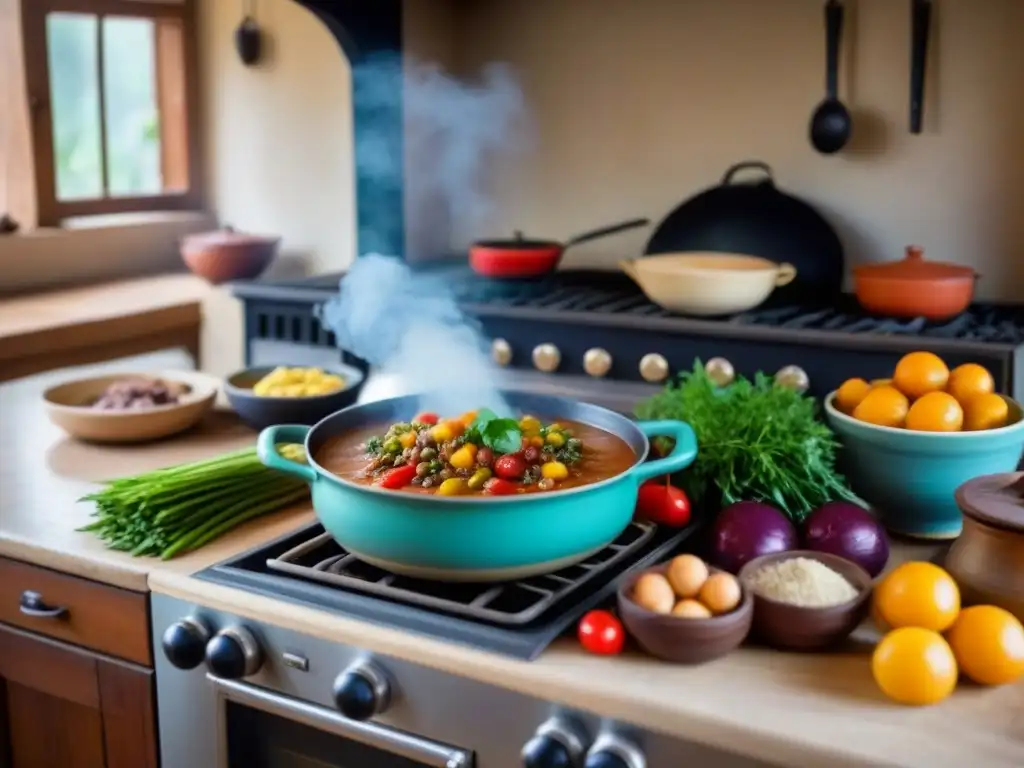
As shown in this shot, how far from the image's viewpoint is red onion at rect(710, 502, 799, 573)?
3.92ft

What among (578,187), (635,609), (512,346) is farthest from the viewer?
(578,187)

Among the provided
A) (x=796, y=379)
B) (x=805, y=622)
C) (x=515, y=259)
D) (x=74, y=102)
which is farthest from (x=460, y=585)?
(x=74, y=102)

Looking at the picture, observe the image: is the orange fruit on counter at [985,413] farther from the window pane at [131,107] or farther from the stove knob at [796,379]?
the window pane at [131,107]

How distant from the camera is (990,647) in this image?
98 centimetres

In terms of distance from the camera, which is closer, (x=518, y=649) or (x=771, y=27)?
(x=518, y=649)

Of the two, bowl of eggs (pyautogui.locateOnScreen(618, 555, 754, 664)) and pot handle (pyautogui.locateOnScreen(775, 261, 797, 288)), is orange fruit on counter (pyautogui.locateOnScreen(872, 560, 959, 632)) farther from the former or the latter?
pot handle (pyautogui.locateOnScreen(775, 261, 797, 288))

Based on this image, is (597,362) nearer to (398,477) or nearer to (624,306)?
(624,306)

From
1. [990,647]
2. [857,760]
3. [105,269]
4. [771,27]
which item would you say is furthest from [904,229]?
[105,269]

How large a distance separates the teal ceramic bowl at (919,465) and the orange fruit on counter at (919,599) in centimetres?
26

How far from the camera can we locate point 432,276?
2.69m

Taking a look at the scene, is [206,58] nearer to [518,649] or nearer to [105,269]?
[105,269]

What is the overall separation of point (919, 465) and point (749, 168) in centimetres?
146

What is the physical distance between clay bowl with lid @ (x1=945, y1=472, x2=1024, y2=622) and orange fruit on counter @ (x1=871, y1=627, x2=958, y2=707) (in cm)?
13

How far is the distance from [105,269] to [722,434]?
2.29 metres
